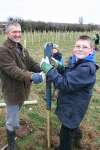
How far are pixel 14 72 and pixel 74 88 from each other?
0.75m

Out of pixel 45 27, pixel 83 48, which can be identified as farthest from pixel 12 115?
pixel 45 27

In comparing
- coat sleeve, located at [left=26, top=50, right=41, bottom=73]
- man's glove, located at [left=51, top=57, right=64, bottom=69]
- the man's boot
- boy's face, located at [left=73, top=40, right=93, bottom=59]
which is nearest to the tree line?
coat sleeve, located at [left=26, top=50, right=41, bottom=73]

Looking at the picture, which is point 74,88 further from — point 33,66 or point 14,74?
point 33,66

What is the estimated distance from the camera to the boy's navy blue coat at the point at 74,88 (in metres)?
3.60

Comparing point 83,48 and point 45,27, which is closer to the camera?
point 83,48

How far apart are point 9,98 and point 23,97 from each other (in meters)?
0.20

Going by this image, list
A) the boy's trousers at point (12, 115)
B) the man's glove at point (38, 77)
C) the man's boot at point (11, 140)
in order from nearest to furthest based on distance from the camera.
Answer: the man's glove at point (38, 77), the boy's trousers at point (12, 115), the man's boot at point (11, 140)

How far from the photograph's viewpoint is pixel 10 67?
12.8 feet

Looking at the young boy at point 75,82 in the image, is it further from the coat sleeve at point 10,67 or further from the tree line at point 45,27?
the tree line at point 45,27

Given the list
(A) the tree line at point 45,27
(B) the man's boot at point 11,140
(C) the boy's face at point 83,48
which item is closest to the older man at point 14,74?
(B) the man's boot at point 11,140

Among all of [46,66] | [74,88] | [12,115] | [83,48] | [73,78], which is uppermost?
[83,48]

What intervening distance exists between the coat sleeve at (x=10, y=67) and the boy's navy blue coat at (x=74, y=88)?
17.6 inches

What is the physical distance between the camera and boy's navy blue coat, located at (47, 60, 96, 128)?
11.8ft

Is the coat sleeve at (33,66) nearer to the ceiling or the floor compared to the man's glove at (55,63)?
nearer to the floor
